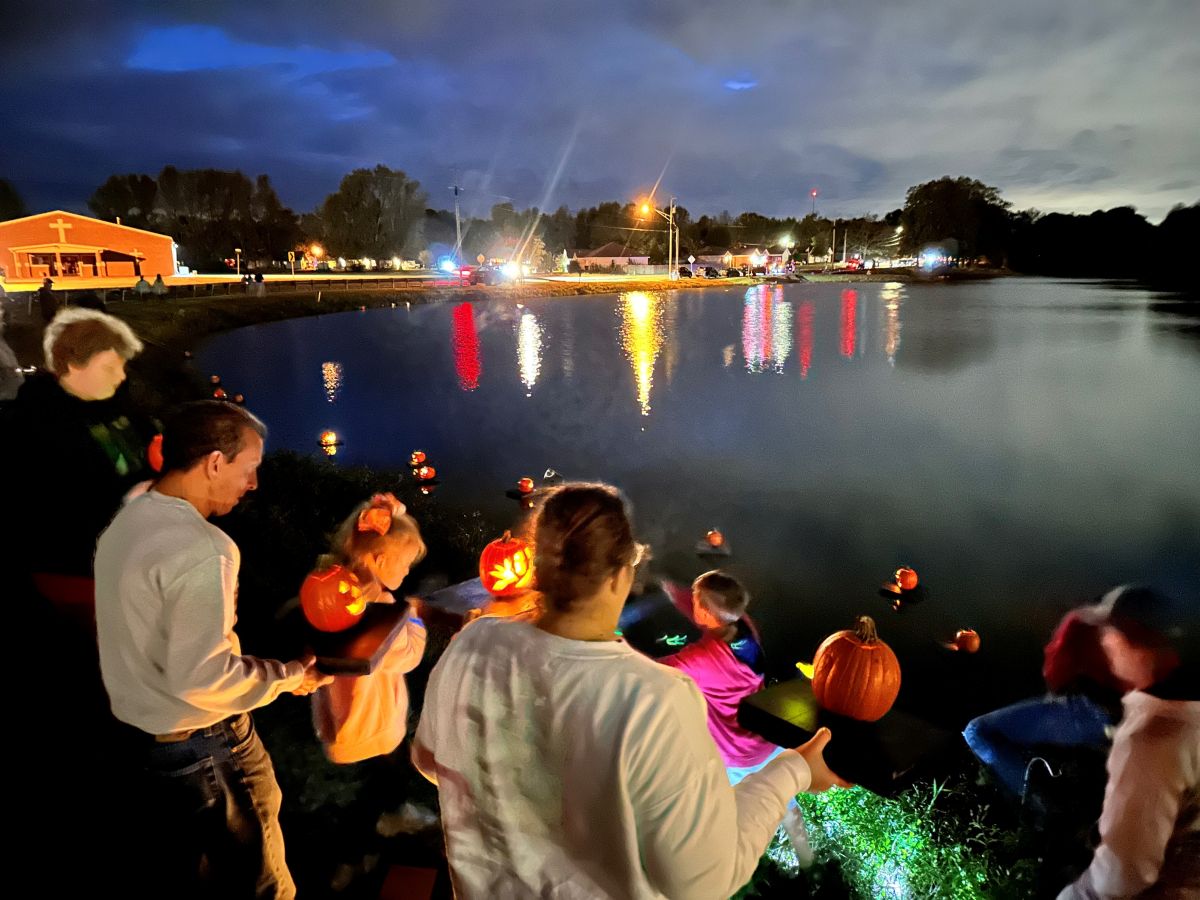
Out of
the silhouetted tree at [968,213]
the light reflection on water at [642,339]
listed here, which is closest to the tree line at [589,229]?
the silhouetted tree at [968,213]

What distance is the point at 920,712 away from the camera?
7539 mm

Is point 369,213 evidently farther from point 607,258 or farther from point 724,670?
point 724,670

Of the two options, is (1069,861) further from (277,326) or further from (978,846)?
(277,326)

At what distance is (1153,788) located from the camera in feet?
7.53

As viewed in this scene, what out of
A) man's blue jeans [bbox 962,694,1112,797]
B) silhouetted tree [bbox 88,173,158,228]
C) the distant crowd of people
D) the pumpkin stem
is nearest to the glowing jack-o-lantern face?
the distant crowd of people

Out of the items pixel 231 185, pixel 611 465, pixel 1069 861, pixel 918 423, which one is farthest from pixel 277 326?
pixel 231 185

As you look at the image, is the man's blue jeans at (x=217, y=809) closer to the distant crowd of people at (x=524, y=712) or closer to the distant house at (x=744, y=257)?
the distant crowd of people at (x=524, y=712)

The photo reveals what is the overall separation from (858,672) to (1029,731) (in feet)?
12.0

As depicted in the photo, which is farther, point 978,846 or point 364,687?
point 978,846

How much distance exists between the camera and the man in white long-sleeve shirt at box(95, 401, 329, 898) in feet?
8.11

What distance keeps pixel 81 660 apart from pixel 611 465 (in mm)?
9898

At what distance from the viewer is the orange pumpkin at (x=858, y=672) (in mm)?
2736

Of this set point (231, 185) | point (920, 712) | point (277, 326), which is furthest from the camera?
point (231, 185)

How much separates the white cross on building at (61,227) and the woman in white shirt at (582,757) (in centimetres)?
5012
